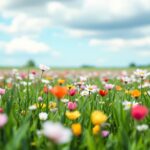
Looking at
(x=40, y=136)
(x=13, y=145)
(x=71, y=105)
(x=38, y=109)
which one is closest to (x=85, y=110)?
(x=71, y=105)

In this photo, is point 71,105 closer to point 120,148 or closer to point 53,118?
point 53,118

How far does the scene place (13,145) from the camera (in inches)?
73.0

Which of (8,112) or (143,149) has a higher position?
(8,112)

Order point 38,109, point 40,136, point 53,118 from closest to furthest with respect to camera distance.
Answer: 1. point 40,136
2. point 53,118
3. point 38,109

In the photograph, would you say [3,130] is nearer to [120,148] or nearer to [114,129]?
[120,148]

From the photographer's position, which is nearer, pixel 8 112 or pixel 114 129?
pixel 8 112

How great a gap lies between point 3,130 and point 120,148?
26.0 inches

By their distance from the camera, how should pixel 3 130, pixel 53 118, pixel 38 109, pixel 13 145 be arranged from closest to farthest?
pixel 13 145
pixel 3 130
pixel 53 118
pixel 38 109

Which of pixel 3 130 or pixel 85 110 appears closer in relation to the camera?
pixel 3 130

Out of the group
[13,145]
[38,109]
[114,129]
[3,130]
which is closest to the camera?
[13,145]

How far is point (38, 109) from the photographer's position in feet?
10.5

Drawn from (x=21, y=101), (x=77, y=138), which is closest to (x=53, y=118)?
(x=77, y=138)

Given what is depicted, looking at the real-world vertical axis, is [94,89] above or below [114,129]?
above

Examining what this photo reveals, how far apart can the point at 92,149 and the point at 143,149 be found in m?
0.36
